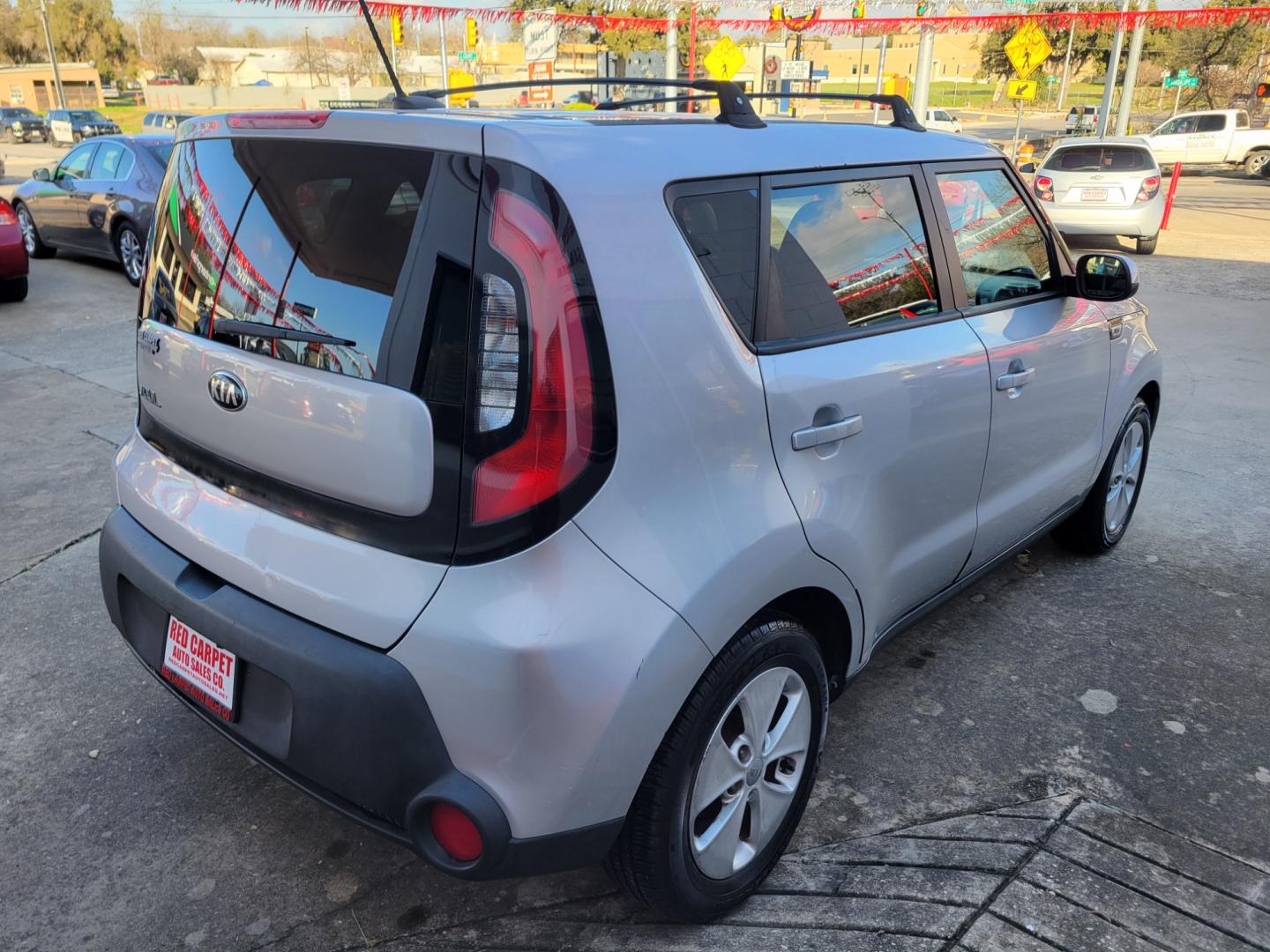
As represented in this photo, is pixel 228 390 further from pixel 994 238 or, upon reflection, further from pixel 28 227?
pixel 28 227

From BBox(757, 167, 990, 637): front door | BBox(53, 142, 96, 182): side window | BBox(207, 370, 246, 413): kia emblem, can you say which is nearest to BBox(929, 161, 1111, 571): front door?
BBox(757, 167, 990, 637): front door

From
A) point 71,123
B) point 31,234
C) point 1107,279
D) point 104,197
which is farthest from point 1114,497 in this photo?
point 71,123

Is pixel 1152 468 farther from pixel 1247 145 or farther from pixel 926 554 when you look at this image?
pixel 1247 145

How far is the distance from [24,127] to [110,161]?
132 feet

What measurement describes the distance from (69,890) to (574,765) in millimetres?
1420

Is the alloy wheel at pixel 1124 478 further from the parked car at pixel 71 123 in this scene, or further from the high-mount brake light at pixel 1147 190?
the parked car at pixel 71 123

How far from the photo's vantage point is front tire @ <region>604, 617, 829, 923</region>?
1980 millimetres

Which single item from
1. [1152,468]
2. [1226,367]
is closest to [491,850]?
[1152,468]

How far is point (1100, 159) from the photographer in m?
13.5

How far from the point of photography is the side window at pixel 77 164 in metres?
10.9

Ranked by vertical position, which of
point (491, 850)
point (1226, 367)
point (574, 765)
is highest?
point (574, 765)

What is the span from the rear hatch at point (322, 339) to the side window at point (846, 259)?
30.2 inches

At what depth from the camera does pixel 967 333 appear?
2.81 metres

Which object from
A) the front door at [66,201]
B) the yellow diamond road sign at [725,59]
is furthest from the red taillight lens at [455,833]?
the yellow diamond road sign at [725,59]
